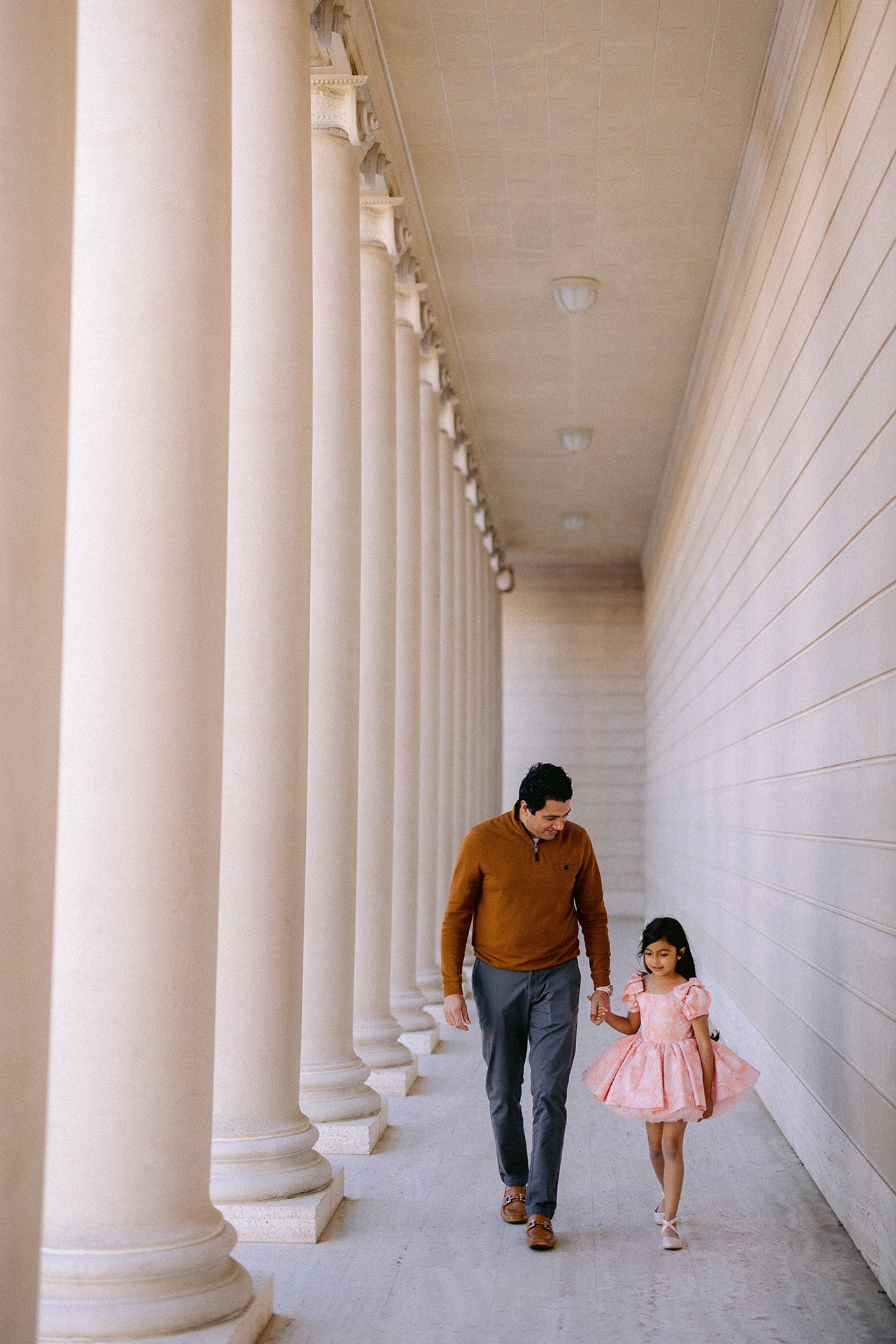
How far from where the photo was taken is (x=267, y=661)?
1717cm

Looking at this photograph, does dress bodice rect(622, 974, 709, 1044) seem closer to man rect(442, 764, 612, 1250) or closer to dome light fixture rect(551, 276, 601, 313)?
man rect(442, 764, 612, 1250)

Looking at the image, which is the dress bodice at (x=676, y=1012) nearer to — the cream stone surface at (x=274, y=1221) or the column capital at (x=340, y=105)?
the cream stone surface at (x=274, y=1221)

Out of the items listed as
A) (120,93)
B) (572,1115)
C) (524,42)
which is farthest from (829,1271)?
(524,42)

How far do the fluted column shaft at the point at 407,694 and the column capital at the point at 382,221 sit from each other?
4.38m

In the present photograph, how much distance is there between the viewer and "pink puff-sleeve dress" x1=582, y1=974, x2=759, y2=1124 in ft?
53.1

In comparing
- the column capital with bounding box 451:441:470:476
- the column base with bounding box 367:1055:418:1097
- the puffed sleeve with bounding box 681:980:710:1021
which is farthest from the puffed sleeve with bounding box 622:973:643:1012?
the column capital with bounding box 451:441:470:476

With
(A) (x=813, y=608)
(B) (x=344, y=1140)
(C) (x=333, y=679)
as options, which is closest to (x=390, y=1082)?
(B) (x=344, y=1140)

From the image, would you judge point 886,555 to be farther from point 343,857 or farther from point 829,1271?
point 343,857

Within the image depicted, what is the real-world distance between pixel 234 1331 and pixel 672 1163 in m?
6.33

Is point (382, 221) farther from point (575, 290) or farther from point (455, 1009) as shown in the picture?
point (455, 1009)

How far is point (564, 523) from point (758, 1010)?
4388 cm

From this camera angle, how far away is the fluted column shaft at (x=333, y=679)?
2134 cm

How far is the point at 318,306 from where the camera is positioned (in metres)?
22.6

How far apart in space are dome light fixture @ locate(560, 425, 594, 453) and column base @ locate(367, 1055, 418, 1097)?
2913cm
